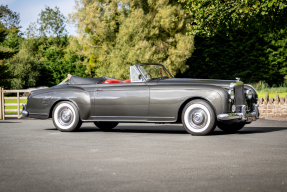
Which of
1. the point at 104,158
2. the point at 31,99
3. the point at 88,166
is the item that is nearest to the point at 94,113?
the point at 31,99

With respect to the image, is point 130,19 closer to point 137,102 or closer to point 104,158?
point 137,102

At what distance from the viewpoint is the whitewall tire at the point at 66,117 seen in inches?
388

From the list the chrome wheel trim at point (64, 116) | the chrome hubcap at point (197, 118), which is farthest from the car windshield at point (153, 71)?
the chrome wheel trim at point (64, 116)

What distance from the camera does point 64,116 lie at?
1000 centimetres

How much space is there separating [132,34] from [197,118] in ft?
82.0

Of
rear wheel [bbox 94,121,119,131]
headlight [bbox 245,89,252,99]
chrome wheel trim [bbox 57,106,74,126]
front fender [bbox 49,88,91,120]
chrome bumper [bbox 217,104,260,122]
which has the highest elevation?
headlight [bbox 245,89,252,99]

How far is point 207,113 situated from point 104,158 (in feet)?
10.6

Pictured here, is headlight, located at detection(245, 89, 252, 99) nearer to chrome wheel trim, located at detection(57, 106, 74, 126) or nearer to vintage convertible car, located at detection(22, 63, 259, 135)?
vintage convertible car, located at detection(22, 63, 259, 135)

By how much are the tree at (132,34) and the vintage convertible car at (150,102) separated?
22.3 m

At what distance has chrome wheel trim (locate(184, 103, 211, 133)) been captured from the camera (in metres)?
8.54

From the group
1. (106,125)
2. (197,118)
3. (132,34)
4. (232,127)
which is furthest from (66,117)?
(132,34)

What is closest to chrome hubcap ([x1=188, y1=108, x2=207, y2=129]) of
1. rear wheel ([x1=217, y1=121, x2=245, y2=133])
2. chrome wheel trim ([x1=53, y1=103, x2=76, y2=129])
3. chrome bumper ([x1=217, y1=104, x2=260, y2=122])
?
chrome bumper ([x1=217, y1=104, x2=260, y2=122])

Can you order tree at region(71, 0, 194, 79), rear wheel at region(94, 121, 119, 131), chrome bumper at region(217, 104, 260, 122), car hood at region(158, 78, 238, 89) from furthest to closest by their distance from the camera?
tree at region(71, 0, 194, 79), rear wheel at region(94, 121, 119, 131), car hood at region(158, 78, 238, 89), chrome bumper at region(217, 104, 260, 122)

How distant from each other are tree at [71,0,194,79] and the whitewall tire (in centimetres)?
2229
